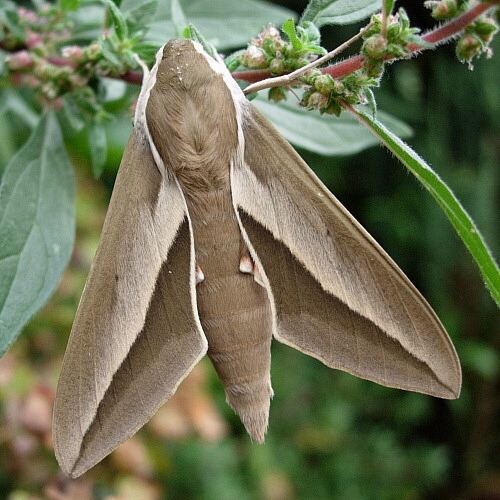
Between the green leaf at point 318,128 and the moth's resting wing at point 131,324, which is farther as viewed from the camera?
the green leaf at point 318,128

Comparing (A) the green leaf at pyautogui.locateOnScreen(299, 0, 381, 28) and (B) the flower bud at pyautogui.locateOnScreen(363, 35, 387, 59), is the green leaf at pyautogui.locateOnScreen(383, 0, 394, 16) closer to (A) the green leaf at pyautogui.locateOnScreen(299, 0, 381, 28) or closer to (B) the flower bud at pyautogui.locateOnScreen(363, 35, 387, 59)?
(B) the flower bud at pyautogui.locateOnScreen(363, 35, 387, 59)

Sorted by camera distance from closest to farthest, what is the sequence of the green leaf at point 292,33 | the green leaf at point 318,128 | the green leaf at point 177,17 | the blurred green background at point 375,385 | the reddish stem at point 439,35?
1. the reddish stem at point 439,35
2. the green leaf at point 292,33
3. the green leaf at point 177,17
4. the green leaf at point 318,128
5. the blurred green background at point 375,385

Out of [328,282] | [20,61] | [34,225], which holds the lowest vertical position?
[34,225]

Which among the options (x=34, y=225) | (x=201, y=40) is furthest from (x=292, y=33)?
(x=34, y=225)

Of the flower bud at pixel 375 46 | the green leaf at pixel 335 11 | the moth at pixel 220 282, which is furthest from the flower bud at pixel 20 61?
the flower bud at pixel 375 46

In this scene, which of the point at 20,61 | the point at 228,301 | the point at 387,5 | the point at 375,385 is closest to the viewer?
the point at 387,5

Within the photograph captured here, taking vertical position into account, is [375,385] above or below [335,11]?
below

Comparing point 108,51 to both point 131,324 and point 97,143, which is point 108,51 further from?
point 131,324

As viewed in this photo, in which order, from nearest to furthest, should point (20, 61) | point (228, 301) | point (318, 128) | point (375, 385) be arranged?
point (228, 301), point (20, 61), point (318, 128), point (375, 385)

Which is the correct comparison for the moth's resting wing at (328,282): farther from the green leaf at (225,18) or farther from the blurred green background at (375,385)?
the blurred green background at (375,385)
